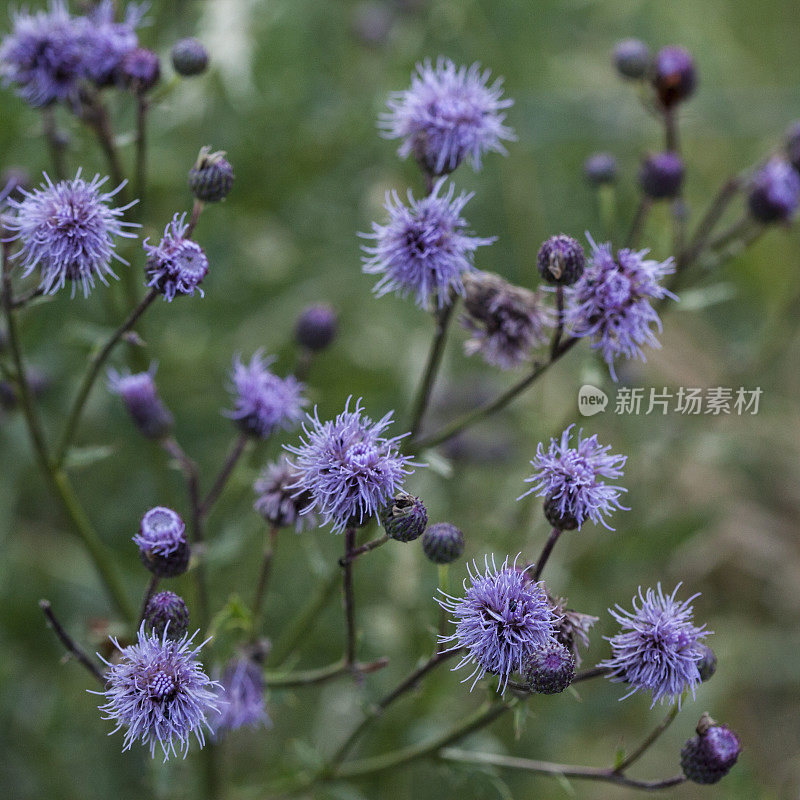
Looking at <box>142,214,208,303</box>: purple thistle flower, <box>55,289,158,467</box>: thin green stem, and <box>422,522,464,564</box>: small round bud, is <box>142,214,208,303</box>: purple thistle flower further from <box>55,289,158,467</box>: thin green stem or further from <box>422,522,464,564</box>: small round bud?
<box>422,522,464,564</box>: small round bud

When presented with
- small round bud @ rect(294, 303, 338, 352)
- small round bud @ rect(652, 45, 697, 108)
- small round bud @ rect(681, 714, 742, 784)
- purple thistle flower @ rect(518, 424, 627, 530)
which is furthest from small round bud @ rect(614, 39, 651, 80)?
small round bud @ rect(681, 714, 742, 784)

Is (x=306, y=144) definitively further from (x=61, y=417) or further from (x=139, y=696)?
(x=139, y=696)

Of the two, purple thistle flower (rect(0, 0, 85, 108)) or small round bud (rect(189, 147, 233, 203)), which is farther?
purple thistle flower (rect(0, 0, 85, 108))

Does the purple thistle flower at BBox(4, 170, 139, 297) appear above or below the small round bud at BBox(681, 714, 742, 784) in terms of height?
above

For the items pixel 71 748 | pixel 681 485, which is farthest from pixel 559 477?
pixel 681 485

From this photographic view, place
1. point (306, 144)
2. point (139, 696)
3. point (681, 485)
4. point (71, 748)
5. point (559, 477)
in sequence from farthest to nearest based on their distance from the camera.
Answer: point (681, 485) < point (306, 144) < point (71, 748) < point (559, 477) < point (139, 696)
